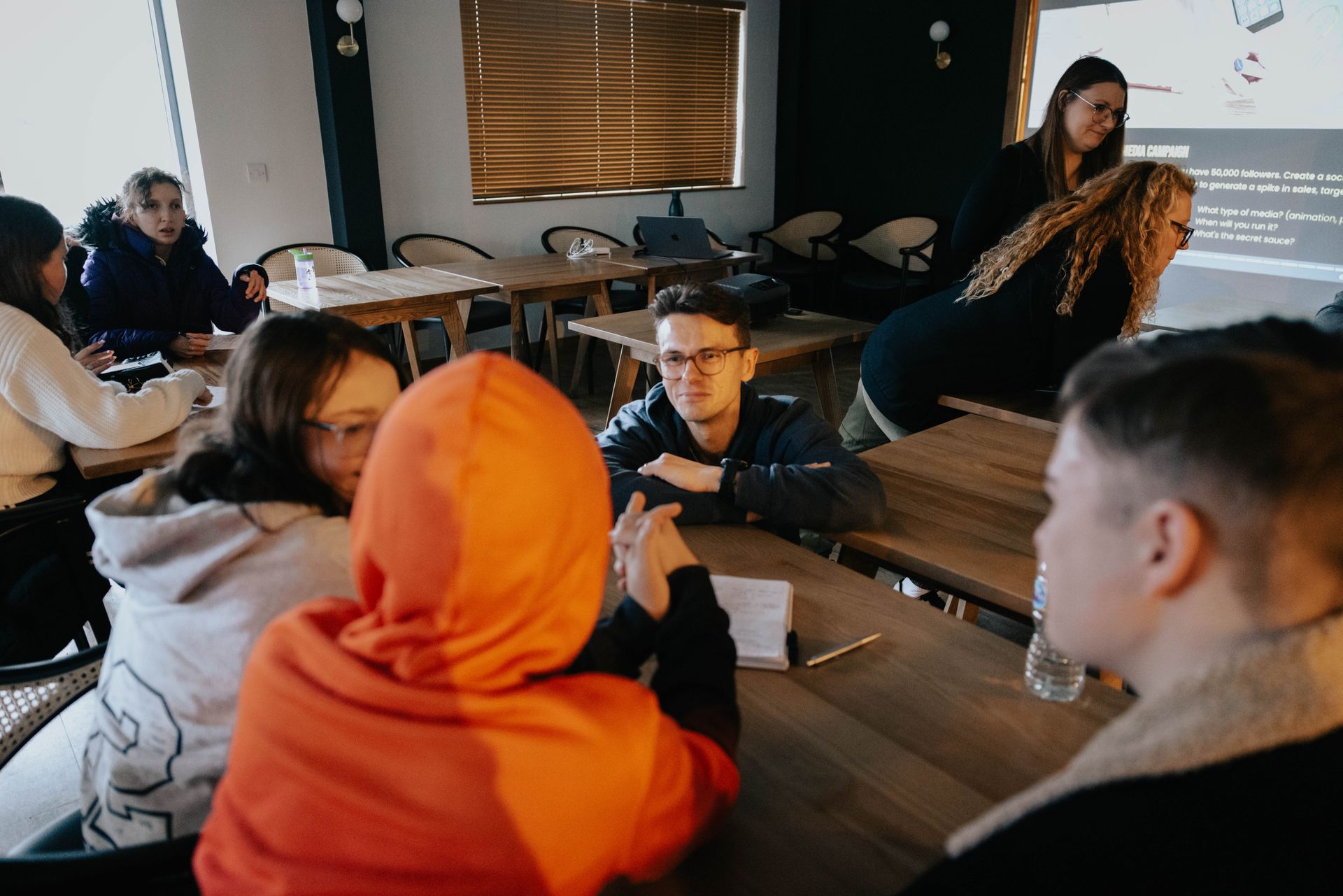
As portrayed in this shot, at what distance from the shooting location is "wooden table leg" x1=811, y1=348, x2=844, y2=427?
3535mm

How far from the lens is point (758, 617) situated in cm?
128

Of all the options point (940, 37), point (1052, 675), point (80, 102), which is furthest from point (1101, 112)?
point (80, 102)

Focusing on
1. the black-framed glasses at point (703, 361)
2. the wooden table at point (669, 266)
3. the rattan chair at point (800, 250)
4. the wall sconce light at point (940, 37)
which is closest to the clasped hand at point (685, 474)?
the black-framed glasses at point (703, 361)

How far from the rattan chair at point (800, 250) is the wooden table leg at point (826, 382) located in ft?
9.53

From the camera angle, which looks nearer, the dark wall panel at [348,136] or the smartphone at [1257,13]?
the smartphone at [1257,13]

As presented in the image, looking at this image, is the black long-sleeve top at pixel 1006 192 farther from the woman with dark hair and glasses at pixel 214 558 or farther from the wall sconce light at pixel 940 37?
the wall sconce light at pixel 940 37

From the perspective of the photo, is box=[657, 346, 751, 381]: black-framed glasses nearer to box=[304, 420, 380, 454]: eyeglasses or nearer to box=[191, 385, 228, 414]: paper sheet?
box=[304, 420, 380, 454]: eyeglasses

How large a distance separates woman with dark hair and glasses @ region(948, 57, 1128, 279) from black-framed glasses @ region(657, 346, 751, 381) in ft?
3.88

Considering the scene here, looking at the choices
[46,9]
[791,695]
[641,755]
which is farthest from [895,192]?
[641,755]

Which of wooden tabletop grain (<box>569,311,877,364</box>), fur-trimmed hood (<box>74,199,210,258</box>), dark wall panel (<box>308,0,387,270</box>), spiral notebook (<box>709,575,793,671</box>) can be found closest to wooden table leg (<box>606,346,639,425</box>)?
wooden tabletop grain (<box>569,311,877,364</box>)

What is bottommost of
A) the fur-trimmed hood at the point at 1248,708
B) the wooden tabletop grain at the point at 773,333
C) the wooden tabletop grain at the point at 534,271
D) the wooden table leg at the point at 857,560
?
the wooden table leg at the point at 857,560

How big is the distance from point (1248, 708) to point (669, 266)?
444cm

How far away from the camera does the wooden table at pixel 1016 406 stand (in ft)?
7.09

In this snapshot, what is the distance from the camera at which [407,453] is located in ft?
2.05
